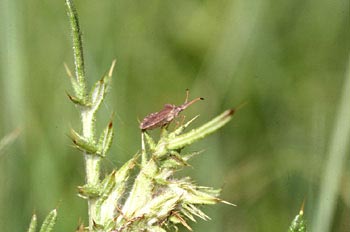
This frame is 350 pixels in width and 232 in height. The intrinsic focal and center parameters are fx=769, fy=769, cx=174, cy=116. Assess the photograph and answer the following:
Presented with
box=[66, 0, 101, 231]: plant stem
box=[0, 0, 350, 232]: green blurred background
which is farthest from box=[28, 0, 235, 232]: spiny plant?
box=[0, 0, 350, 232]: green blurred background

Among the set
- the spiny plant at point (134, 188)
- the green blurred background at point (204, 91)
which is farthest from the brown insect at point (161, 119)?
the green blurred background at point (204, 91)

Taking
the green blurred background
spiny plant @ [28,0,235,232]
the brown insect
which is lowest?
spiny plant @ [28,0,235,232]

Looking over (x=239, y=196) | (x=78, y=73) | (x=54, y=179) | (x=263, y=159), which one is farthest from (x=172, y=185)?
(x=263, y=159)

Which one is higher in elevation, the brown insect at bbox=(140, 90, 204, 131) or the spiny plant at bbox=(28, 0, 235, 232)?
the brown insect at bbox=(140, 90, 204, 131)

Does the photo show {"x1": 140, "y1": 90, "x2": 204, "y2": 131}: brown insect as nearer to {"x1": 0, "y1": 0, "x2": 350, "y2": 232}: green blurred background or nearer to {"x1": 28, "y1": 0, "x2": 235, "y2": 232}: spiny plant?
{"x1": 28, "y1": 0, "x2": 235, "y2": 232}: spiny plant

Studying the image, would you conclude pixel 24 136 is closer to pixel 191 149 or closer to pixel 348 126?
pixel 191 149

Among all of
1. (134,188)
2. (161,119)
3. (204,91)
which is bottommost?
(134,188)

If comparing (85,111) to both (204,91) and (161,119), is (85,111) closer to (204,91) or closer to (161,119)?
(161,119)

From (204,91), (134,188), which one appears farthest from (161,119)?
(204,91)
